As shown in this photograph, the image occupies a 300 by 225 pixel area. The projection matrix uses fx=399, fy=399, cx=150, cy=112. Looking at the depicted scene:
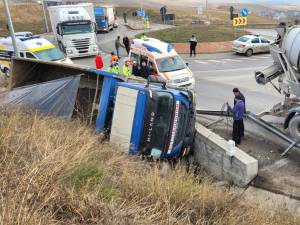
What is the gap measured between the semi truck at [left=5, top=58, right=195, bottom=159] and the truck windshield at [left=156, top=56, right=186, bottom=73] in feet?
21.9

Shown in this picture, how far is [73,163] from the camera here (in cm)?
534

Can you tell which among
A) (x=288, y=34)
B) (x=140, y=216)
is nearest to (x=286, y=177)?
(x=288, y=34)

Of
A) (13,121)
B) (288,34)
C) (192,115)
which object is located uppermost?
(288,34)

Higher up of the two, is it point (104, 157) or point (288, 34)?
point (288, 34)

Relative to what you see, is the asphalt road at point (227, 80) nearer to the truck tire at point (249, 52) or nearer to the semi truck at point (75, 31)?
the truck tire at point (249, 52)

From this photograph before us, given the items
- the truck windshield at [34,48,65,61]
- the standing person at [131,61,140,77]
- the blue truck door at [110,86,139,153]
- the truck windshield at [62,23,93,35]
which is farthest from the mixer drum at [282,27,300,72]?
the truck windshield at [62,23,93,35]

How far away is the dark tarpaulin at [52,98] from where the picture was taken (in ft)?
33.2

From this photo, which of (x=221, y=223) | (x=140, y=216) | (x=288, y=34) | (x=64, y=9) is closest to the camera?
(x=140, y=216)

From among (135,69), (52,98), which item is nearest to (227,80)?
(135,69)

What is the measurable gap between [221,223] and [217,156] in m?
4.89

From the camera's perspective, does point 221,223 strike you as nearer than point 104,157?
Yes

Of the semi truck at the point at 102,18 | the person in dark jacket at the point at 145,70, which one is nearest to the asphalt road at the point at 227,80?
the person in dark jacket at the point at 145,70

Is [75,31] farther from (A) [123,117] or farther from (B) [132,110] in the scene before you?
(B) [132,110]

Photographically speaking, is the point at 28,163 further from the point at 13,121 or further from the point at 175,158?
the point at 175,158
